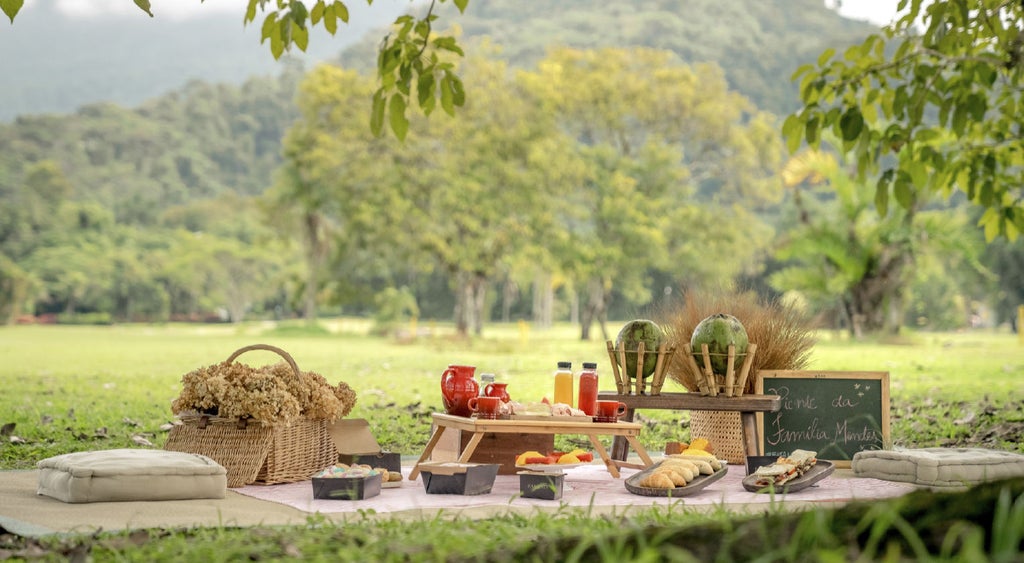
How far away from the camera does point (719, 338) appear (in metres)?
5.77

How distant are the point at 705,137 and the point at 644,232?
5.07 m

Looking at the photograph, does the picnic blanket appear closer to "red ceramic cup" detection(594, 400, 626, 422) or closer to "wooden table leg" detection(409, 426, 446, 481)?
"wooden table leg" detection(409, 426, 446, 481)

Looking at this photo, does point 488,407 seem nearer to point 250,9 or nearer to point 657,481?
point 657,481

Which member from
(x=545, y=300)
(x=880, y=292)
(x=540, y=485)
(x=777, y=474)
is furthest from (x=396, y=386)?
(x=545, y=300)

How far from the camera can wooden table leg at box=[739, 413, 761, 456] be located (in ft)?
18.8

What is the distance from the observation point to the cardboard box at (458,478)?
4652 millimetres

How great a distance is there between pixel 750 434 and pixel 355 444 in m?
1.99

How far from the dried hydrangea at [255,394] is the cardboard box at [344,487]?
20.8 inches

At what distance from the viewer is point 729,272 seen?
114ft

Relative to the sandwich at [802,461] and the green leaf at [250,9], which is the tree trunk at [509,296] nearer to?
the sandwich at [802,461]

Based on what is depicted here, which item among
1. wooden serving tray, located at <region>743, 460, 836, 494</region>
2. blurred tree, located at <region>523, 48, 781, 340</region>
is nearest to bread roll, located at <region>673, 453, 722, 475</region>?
wooden serving tray, located at <region>743, 460, 836, 494</region>

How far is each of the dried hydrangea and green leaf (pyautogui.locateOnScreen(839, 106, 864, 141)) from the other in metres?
2.71

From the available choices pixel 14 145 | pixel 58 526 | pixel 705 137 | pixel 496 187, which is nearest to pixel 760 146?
pixel 705 137

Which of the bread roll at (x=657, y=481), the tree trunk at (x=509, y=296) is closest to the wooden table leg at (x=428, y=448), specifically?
the bread roll at (x=657, y=481)
